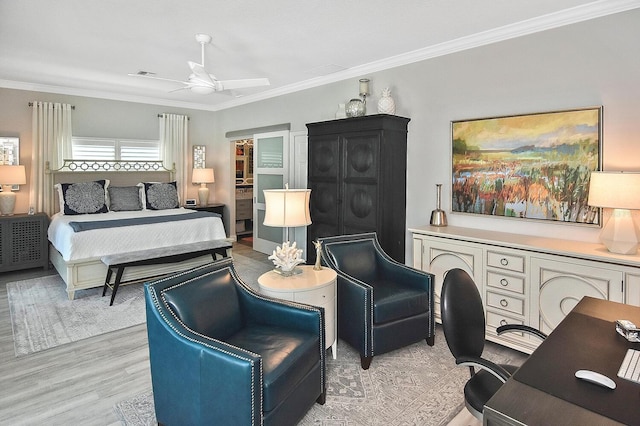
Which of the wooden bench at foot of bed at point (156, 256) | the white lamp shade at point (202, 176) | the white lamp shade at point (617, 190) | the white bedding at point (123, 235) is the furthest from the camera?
the white lamp shade at point (202, 176)

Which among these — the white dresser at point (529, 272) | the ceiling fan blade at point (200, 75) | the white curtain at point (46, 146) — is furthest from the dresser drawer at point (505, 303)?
the white curtain at point (46, 146)

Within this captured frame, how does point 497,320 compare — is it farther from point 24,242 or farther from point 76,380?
point 24,242

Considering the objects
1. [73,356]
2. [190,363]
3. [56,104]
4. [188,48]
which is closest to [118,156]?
[56,104]

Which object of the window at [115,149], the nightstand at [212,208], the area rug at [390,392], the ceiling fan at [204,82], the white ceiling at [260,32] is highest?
the white ceiling at [260,32]

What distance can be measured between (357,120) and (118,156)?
462 centimetres

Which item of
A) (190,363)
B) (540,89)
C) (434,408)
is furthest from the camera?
(540,89)

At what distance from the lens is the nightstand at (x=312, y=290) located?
2.68 m

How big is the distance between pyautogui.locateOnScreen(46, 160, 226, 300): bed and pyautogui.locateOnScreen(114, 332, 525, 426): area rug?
2.46 meters

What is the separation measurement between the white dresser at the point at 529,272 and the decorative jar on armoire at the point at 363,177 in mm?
613

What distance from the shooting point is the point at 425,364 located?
9.79 ft

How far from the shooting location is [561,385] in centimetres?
130

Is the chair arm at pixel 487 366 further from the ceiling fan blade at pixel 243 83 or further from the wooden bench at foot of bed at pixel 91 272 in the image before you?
the wooden bench at foot of bed at pixel 91 272

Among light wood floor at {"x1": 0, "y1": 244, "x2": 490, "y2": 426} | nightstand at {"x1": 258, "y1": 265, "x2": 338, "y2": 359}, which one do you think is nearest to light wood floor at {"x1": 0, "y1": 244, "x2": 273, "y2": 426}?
light wood floor at {"x1": 0, "y1": 244, "x2": 490, "y2": 426}

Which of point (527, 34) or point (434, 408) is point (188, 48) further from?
point (434, 408)
